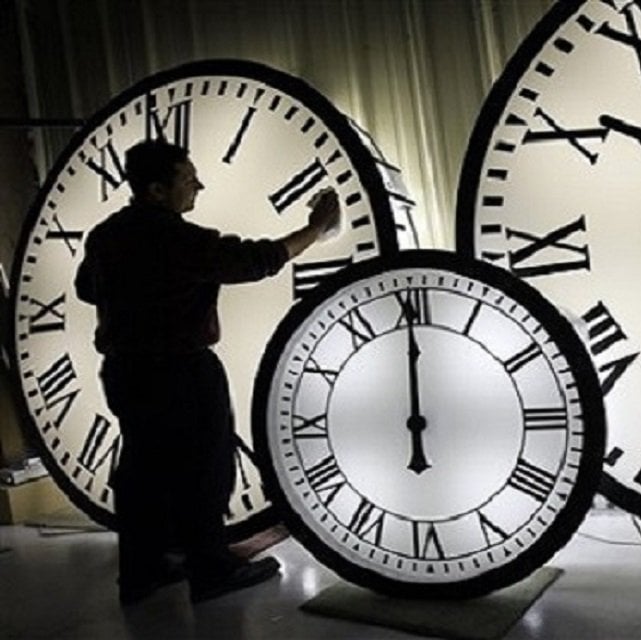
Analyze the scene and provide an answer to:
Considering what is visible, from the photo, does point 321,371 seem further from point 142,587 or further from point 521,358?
point 142,587

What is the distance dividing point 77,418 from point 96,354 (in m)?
0.15

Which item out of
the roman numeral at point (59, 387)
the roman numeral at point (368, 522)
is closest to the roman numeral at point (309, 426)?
the roman numeral at point (368, 522)

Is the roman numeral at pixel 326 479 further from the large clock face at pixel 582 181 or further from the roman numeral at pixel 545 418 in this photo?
the large clock face at pixel 582 181

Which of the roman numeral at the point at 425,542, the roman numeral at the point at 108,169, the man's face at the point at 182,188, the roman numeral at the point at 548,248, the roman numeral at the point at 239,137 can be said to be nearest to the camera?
the roman numeral at the point at 425,542

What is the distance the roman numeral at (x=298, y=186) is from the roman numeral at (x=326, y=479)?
54 centimetres

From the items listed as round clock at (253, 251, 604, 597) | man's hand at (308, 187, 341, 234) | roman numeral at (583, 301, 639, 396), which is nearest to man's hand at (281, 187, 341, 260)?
man's hand at (308, 187, 341, 234)

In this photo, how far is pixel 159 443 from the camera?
6.19 ft

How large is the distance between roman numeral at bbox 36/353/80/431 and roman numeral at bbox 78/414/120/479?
0.27ft

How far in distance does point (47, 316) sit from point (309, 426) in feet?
2.65

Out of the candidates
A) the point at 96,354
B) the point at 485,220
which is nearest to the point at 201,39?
the point at 96,354

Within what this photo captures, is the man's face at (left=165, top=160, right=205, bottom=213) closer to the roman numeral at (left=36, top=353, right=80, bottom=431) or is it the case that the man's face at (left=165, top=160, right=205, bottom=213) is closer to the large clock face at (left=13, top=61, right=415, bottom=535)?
the large clock face at (left=13, top=61, right=415, bottom=535)

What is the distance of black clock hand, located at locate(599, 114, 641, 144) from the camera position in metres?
1.75

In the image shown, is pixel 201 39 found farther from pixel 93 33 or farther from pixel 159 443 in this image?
pixel 159 443

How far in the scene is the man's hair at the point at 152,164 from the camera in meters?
1.88
